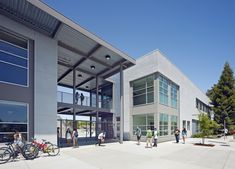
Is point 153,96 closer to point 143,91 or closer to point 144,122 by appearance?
point 143,91

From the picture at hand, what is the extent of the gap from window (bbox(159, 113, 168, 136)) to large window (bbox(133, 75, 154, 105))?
7.60ft

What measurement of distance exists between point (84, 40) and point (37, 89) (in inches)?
216

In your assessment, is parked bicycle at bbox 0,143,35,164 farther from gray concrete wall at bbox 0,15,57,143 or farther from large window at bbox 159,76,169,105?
large window at bbox 159,76,169,105

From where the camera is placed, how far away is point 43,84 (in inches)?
591

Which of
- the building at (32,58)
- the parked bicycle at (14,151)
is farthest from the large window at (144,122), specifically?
the parked bicycle at (14,151)

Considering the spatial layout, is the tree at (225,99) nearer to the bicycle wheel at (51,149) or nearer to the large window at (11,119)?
the bicycle wheel at (51,149)

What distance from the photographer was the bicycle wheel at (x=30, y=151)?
471 inches

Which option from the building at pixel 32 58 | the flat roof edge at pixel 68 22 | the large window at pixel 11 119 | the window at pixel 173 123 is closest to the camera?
the large window at pixel 11 119

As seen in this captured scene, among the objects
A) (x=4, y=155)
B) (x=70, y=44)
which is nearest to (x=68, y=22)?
(x=70, y=44)

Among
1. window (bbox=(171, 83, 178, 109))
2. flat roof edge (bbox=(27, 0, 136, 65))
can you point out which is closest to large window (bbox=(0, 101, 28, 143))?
flat roof edge (bbox=(27, 0, 136, 65))

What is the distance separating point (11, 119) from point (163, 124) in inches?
637

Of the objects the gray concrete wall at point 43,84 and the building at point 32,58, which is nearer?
the building at point 32,58

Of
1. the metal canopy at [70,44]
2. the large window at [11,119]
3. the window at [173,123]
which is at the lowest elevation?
the window at [173,123]

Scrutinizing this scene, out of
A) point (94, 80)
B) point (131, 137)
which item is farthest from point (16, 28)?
point (131, 137)
